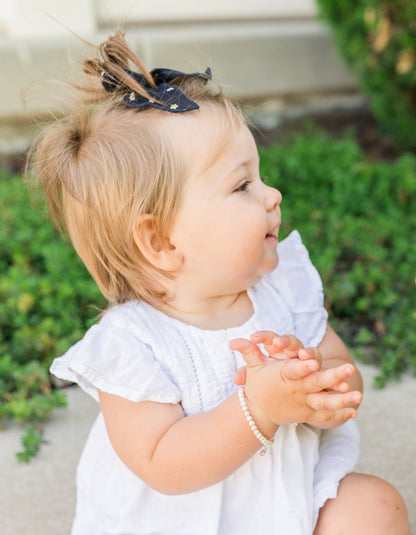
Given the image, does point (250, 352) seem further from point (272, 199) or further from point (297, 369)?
point (272, 199)

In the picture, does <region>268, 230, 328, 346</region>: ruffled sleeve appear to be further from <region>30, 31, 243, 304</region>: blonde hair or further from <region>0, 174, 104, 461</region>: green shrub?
<region>0, 174, 104, 461</region>: green shrub

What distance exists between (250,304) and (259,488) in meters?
0.43

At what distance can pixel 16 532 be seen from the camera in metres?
1.81

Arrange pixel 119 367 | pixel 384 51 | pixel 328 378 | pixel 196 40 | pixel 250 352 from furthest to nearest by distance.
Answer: pixel 196 40 < pixel 384 51 < pixel 119 367 < pixel 250 352 < pixel 328 378

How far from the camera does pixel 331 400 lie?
1157mm

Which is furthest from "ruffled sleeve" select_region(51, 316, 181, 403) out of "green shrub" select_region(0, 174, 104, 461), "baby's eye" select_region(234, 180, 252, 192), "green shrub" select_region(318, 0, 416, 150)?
"green shrub" select_region(318, 0, 416, 150)

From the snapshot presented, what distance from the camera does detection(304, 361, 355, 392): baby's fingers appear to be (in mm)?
1125

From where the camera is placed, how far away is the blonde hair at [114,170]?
4.62 ft

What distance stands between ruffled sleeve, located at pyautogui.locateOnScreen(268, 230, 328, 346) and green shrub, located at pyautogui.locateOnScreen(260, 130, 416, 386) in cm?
80

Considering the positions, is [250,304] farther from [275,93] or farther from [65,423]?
[275,93]

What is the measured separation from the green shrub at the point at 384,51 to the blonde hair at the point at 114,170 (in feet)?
8.80

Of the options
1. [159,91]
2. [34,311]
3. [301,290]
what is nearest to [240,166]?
[159,91]

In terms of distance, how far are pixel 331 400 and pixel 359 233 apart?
2.18 m

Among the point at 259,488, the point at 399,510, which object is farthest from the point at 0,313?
the point at 399,510
